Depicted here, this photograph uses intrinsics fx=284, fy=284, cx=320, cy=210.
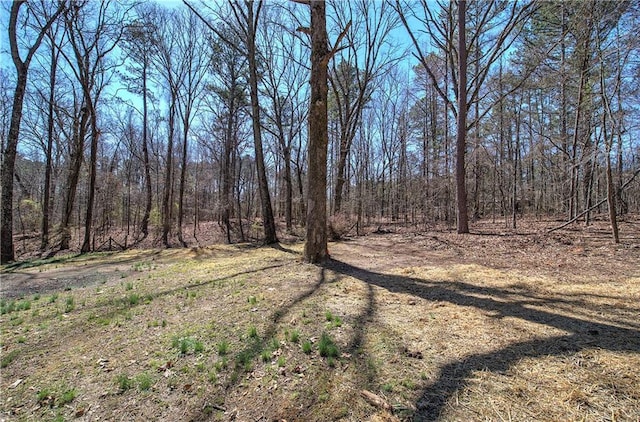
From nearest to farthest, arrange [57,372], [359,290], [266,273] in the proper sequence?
[57,372], [359,290], [266,273]

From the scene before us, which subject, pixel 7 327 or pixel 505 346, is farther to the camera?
pixel 7 327

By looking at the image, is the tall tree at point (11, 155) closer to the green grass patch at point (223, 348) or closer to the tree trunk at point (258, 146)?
the tree trunk at point (258, 146)

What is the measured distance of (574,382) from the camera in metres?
1.97

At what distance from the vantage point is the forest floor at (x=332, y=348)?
75.3 inches

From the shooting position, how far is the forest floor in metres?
1.91

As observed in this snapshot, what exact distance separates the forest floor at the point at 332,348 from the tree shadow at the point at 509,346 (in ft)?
0.05

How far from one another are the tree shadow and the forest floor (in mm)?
16

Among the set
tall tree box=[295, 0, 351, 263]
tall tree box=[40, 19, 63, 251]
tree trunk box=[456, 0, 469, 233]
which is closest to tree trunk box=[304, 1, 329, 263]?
tall tree box=[295, 0, 351, 263]

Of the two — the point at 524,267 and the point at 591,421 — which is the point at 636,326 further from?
the point at 524,267

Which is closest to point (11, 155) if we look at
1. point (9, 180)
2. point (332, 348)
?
point (9, 180)

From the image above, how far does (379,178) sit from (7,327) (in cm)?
2299

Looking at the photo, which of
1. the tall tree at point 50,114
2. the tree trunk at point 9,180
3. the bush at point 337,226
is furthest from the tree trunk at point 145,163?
the bush at point 337,226

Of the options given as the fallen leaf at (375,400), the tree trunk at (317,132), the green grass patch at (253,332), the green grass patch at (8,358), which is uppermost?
the tree trunk at (317,132)

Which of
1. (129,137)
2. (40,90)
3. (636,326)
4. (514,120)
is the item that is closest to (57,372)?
(636,326)
